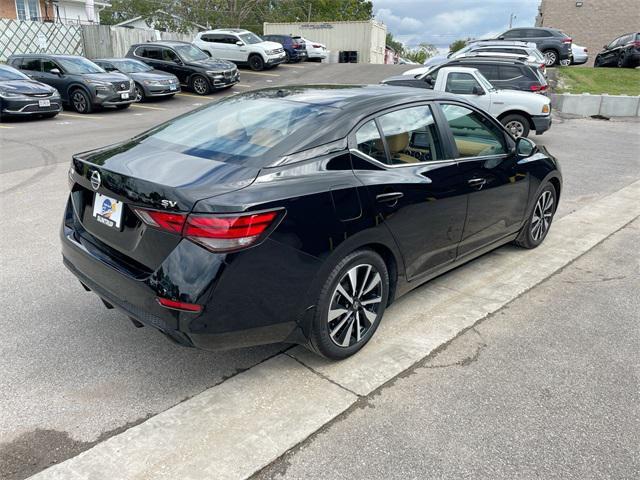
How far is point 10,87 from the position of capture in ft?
42.2

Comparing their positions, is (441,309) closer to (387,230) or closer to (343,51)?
(387,230)

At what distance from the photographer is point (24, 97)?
1281cm

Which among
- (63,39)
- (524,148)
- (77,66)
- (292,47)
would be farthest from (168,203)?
(292,47)

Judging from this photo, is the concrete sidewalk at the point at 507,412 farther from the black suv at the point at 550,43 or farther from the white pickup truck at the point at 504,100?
the black suv at the point at 550,43

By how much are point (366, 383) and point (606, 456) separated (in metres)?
1.25

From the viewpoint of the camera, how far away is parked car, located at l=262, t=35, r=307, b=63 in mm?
28375

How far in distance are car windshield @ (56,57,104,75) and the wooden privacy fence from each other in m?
11.6

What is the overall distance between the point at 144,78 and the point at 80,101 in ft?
8.47

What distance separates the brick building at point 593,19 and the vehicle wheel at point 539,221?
4031 cm

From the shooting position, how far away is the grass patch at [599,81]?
60.6 feet

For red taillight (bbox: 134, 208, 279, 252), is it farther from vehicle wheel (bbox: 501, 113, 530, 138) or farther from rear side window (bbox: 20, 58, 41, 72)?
rear side window (bbox: 20, 58, 41, 72)

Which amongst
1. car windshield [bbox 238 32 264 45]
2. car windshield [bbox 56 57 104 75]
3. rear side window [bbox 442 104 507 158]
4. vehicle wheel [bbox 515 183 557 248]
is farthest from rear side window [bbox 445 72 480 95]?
car windshield [bbox 238 32 264 45]

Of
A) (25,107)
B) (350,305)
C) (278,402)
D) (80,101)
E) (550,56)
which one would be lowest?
(278,402)

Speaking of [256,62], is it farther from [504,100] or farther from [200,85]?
[504,100]
